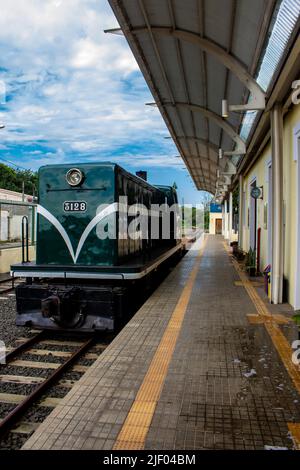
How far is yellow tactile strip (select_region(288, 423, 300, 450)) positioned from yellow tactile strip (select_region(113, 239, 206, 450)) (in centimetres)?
108

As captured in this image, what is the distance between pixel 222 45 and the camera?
7348 millimetres

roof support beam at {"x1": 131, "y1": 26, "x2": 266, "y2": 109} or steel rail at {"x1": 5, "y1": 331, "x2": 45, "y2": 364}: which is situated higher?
roof support beam at {"x1": 131, "y1": 26, "x2": 266, "y2": 109}

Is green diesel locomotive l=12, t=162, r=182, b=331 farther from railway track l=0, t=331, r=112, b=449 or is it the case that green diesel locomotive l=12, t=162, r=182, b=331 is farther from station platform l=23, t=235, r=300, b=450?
station platform l=23, t=235, r=300, b=450

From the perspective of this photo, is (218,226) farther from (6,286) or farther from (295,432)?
(295,432)

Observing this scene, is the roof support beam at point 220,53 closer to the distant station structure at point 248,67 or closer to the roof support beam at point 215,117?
the distant station structure at point 248,67

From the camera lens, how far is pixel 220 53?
23.7 feet

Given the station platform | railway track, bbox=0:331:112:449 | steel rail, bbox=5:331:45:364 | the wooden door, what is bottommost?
railway track, bbox=0:331:112:449

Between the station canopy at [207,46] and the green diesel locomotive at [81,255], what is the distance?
8.78 ft

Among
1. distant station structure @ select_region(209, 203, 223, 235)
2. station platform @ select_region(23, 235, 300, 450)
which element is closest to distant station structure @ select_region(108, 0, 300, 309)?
station platform @ select_region(23, 235, 300, 450)

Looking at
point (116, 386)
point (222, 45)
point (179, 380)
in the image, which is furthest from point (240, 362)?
point (222, 45)

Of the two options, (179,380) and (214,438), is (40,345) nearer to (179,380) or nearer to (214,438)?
(179,380)

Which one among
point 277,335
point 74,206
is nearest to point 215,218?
point 74,206

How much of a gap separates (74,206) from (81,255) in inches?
34.0

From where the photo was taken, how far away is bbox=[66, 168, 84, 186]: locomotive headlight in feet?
22.4
